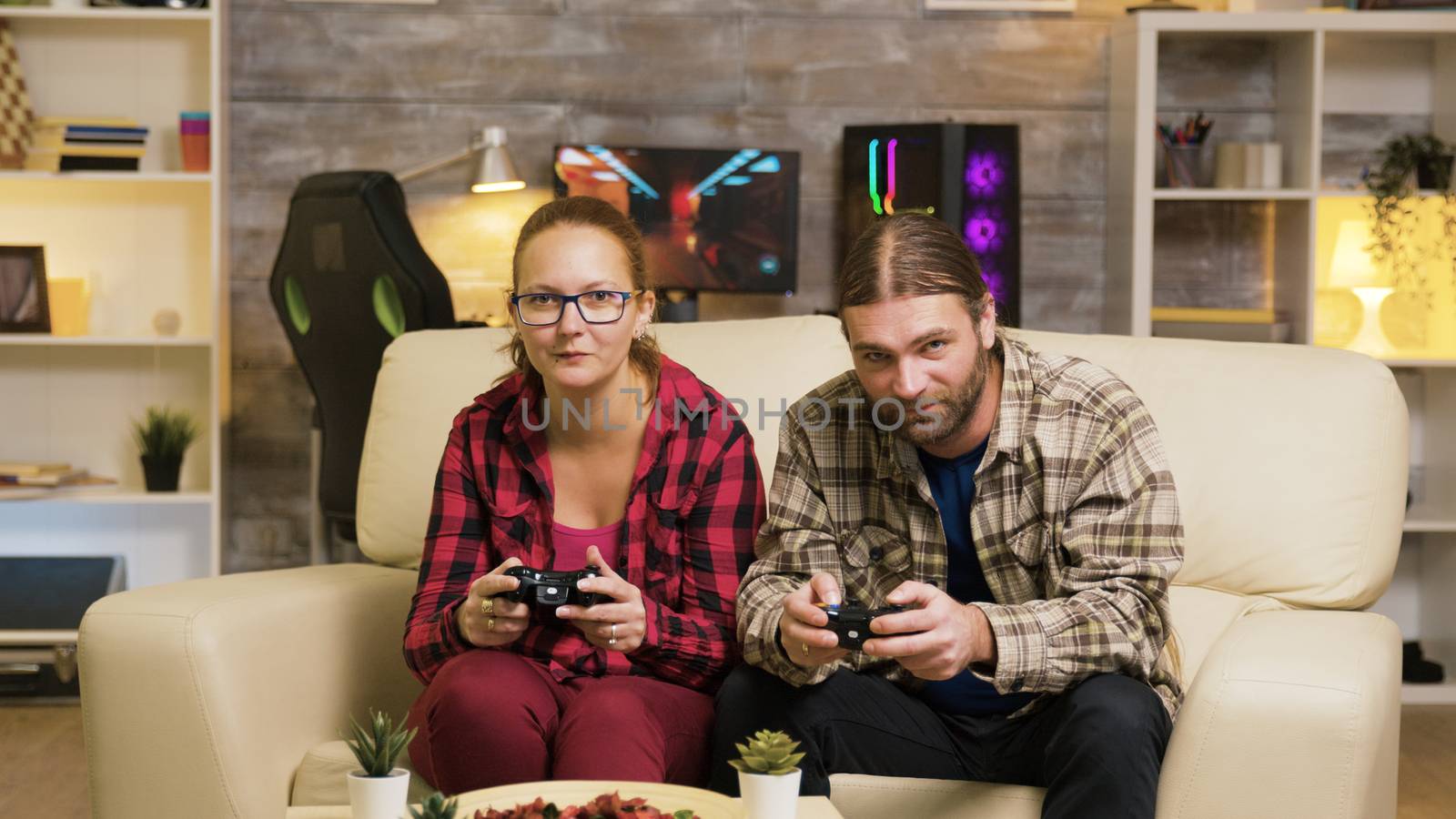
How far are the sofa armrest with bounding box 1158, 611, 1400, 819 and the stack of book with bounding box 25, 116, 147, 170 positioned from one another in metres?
3.05

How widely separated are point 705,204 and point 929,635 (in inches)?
94.8

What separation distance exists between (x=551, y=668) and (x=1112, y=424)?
2.45ft

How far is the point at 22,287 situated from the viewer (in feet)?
11.7

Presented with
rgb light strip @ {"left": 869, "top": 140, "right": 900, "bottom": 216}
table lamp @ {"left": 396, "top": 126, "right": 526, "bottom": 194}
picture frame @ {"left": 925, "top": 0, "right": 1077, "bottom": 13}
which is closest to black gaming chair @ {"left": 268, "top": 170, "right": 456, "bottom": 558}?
table lamp @ {"left": 396, "top": 126, "right": 526, "bottom": 194}

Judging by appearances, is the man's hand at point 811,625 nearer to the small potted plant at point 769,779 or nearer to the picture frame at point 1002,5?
the small potted plant at point 769,779

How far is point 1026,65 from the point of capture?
3801mm

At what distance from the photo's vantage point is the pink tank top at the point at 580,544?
1812 mm

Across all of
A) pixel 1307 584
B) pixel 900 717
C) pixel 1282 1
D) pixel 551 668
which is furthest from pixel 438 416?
pixel 1282 1

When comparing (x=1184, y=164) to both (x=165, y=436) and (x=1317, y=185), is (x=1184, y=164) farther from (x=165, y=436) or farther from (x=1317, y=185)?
(x=165, y=436)

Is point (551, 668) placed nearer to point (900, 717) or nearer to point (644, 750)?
point (644, 750)

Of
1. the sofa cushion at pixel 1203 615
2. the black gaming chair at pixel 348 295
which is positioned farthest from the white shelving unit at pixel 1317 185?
the black gaming chair at pixel 348 295

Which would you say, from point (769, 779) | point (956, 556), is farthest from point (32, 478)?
point (769, 779)

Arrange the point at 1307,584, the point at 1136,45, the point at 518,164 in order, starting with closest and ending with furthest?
1. the point at 1307,584
2. the point at 1136,45
3. the point at 518,164

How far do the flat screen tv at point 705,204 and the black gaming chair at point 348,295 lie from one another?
88 centimetres
